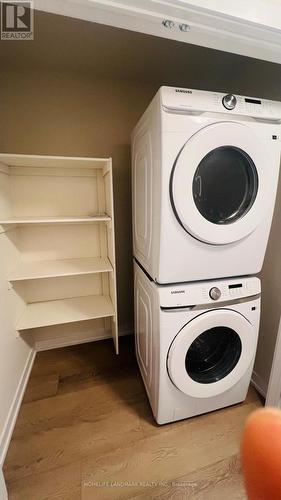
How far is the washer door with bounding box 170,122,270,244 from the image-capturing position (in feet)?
2.98

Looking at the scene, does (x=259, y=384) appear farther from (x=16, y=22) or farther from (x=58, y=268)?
(x=16, y=22)

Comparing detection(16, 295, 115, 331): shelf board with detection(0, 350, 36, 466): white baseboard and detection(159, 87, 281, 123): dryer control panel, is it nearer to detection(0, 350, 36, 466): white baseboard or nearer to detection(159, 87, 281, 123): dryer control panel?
detection(0, 350, 36, 466): white baseboard

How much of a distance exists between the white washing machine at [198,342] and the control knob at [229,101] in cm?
82

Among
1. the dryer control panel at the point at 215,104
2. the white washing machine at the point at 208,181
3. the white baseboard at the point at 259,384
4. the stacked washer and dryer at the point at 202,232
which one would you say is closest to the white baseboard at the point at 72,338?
the stacked washer and dryer at the point at 202,232

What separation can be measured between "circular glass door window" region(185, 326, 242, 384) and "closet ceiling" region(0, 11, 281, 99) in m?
1.72

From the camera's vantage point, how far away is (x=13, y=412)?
129cm

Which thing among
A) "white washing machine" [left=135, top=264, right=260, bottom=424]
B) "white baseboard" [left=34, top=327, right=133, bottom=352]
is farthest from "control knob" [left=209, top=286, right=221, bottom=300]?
"white baseboard" [left=34, top=327, right=133, bottom=352]

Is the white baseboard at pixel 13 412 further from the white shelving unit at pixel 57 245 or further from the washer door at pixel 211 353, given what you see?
the washer door at pixel 211 353

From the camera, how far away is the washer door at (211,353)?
106cm

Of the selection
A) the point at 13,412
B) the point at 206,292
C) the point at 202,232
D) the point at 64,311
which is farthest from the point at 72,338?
the point at 202,232

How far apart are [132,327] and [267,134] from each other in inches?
72.8

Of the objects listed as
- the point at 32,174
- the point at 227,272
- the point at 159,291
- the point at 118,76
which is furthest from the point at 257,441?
the point at 118,76

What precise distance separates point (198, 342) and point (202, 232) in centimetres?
70

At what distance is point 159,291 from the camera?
104cm
